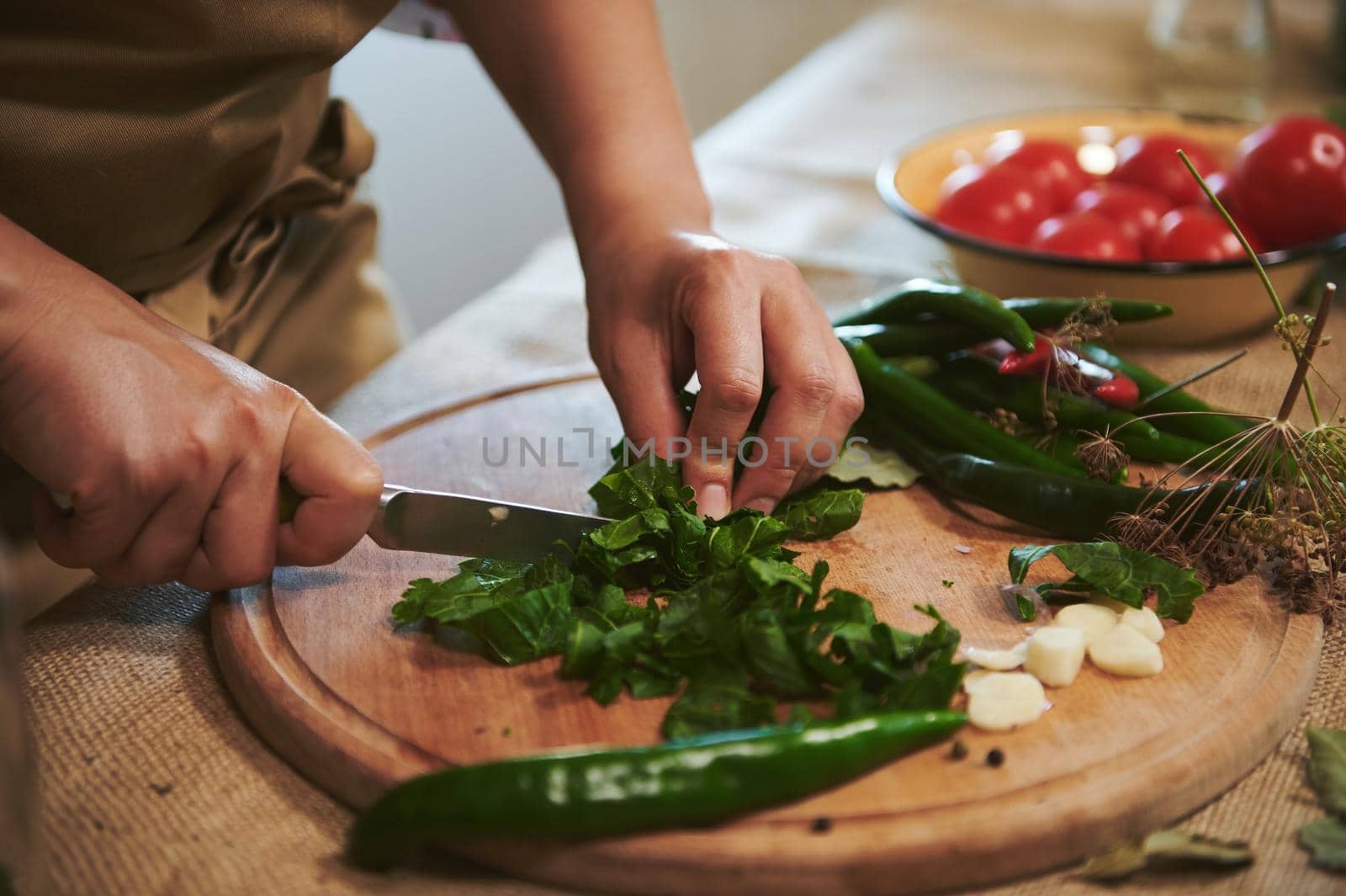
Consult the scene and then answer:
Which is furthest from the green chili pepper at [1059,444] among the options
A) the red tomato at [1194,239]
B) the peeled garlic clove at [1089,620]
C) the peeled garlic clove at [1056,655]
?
the red tomato at [1194,239]

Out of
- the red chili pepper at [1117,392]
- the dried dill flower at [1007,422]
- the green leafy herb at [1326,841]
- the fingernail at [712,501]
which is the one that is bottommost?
the green leafy herb at [1326,841]

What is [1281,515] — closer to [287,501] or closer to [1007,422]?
[1007,422]

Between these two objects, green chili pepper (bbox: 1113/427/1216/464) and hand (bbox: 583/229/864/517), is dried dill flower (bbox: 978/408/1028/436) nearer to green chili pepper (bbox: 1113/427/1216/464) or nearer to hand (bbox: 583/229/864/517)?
green chili pepper (bbox: 1113/427/1216/464)

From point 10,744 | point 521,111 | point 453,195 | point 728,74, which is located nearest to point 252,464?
point 10,744

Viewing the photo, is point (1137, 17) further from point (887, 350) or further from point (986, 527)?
point (986, 527)

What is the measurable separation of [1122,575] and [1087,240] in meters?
0.96

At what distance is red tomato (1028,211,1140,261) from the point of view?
7.13ft

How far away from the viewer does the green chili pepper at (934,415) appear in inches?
67.7

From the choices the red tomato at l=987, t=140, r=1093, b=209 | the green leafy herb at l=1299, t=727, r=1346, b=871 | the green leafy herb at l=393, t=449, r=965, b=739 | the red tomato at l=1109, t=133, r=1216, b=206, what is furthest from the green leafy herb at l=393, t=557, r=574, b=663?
the red tomato at l=1109, t=133, r=1216, b=206

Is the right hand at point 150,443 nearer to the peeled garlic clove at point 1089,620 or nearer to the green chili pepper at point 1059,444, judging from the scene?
the peeled garlic clove at point 1089,620

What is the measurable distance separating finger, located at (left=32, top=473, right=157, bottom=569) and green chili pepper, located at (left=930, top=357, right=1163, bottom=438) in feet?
3.88

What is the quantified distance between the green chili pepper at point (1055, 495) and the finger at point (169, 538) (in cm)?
100

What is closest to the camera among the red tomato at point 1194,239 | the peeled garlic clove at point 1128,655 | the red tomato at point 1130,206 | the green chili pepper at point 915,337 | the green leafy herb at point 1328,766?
the green leafy herb at point 1328,766

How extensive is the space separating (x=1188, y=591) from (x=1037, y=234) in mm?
1073
